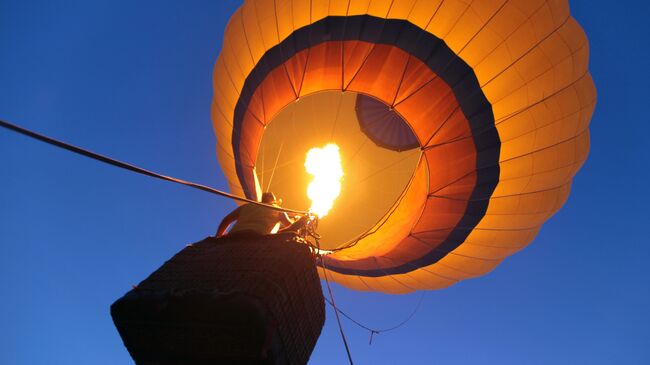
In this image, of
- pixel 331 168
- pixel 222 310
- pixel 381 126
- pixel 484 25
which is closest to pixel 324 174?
pixel 331 168

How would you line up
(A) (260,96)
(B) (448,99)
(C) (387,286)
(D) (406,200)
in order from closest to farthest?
(B) (448,99) → (A) (260,96) → (D) (406,200) → (C) (387,286)

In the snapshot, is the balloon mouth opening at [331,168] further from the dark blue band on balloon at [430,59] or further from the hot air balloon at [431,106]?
the dark blue band on balloon at [430,59]

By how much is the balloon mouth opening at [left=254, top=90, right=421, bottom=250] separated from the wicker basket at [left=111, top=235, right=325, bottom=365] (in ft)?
6.92

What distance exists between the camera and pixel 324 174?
4.46 meters

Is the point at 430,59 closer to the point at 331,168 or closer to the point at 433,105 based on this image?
the point at 433,105

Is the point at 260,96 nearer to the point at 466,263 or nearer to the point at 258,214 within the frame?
the point at 258,214

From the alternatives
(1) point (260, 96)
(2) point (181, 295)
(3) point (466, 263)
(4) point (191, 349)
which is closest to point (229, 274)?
(2) point (181, 295)

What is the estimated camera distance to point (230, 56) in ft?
12.6

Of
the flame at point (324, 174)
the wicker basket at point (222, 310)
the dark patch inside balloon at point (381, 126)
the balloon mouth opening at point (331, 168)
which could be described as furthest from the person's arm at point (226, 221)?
the dark patch inside balloon at point (381, 126)

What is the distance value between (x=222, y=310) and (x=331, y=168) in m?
3.09

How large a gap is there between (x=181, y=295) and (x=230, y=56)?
291 centimetres

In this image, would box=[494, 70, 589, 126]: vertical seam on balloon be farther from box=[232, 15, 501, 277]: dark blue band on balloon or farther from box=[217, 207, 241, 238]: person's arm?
box=[217, 207, 241, 238]: person's arm

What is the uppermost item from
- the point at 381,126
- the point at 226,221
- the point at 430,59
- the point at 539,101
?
the point at 381,126

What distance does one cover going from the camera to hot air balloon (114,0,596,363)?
3182 millimetres
